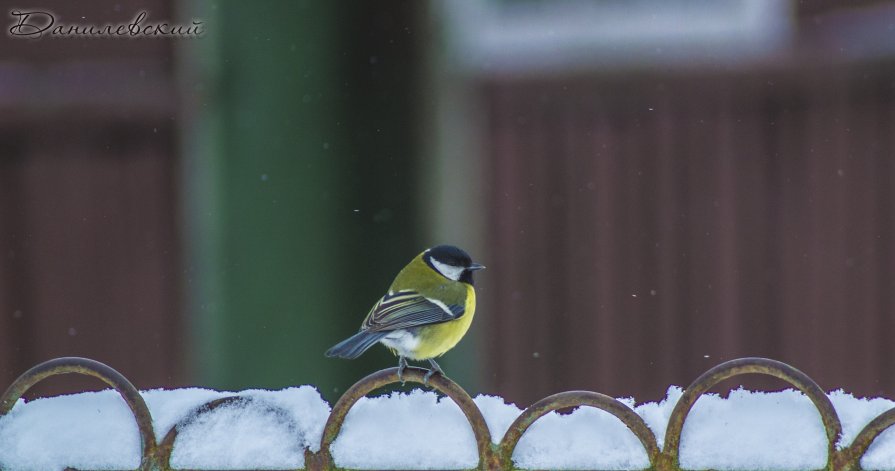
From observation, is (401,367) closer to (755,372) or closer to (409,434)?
(409,434)

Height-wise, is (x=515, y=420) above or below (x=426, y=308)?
below

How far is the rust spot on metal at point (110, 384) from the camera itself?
1484mm

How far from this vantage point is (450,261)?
2.69 meters

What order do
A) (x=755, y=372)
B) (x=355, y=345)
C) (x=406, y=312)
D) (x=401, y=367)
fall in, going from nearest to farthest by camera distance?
(x=755, y=372) < (x=401, y=367) < (x=355, y=345) < (x=406, y=312)

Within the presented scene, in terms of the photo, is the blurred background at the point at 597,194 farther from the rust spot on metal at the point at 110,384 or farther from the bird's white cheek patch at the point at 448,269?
the rust spot on metal at the point at 110,384

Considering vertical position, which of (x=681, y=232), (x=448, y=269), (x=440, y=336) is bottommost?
(x=440, y=336)

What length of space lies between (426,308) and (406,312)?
0.24 ft

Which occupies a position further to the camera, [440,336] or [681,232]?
[681,232]

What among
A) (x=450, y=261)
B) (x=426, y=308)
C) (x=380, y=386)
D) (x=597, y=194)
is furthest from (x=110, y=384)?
(x=597, y=194)

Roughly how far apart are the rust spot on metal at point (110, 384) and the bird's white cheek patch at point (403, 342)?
3.31 ft

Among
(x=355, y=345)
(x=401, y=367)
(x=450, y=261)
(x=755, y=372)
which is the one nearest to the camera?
(x=755, y=372)

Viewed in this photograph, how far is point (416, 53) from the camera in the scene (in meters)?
2.59

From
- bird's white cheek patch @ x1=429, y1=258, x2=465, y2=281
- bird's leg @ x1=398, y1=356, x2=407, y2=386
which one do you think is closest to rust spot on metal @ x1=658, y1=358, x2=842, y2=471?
bird's leg @ x1=398, y1=356, x2=407, y2=386

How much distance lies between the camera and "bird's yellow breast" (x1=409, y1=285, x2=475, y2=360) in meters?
2.55
